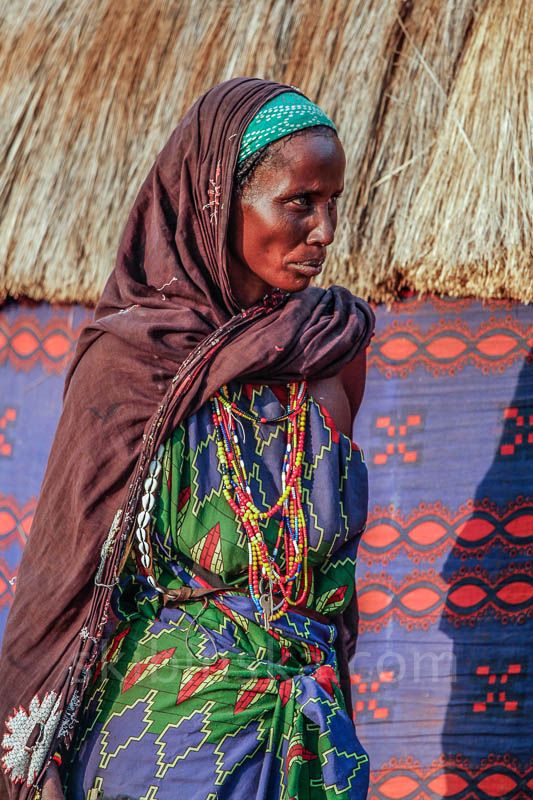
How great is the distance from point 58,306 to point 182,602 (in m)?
2.51

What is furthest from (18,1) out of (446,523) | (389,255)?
(446,523)

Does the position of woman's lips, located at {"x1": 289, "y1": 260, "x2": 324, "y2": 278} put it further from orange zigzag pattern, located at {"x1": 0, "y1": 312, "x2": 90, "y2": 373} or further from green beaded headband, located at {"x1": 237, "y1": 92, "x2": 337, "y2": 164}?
orange zigzag pattern, located at {"x1": 0, "y1": 312, "x2": 90, "y2": 373}

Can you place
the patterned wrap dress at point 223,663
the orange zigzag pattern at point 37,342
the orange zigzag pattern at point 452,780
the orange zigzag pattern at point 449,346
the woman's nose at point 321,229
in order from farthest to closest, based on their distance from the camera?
the orange zigzag pattern at point 37,342
the orange zigzag pattern at point 449,346
the orange zigzag pattern at point 452,780
the woman's nose at point 321,229
the patterned wrap dress at point 223,663

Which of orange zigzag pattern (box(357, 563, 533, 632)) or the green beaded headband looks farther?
orange zigzag pattern (box(357, 563, 533, 632))

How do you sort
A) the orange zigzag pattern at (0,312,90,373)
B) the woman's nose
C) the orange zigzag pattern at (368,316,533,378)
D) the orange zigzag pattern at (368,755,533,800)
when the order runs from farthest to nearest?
the orange zigzag pattern at (0,312,90,373) → the orange zigzag pattern at (368,316,533,378) → the orange zigzag pattern at (368,755,533,800) → the woman's nose

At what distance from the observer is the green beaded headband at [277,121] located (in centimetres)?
273

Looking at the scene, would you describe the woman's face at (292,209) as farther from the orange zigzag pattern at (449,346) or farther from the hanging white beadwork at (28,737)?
the orange zigzag pattern at (449,346)

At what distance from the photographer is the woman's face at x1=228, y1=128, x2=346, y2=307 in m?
2.72

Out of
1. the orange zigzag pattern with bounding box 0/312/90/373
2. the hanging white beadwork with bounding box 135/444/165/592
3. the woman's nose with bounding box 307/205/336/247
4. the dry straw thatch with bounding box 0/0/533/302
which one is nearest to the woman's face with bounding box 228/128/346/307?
the woman's nose with bounding box 307/205/336/247

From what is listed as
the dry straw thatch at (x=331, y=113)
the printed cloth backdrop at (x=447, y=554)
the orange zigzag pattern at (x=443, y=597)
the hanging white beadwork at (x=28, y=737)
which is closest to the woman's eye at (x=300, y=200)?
the hanging white beadwork at (x=28, y=737)

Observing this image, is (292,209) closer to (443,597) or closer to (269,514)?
(269,514)

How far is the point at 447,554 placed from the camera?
430 cm

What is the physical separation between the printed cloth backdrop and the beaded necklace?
164cm

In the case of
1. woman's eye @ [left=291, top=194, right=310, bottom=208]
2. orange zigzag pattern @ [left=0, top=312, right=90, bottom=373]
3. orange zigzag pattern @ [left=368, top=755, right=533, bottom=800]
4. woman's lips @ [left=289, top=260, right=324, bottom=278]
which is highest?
woman's eye @ [left=291, top=194, right=310, bottom=208]
